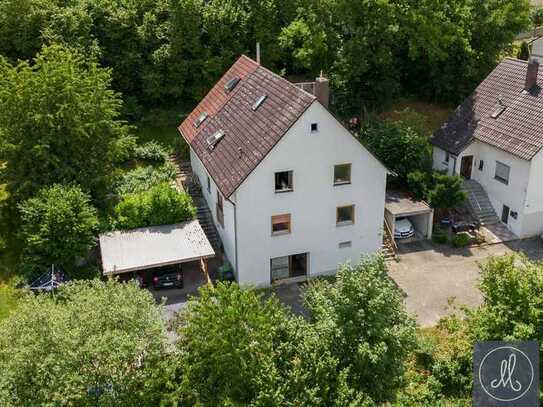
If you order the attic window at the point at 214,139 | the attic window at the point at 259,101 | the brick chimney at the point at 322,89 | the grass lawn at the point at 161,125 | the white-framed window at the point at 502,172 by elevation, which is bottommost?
the white-framed window at the point at 502,172

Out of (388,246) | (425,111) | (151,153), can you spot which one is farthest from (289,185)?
(425,111)

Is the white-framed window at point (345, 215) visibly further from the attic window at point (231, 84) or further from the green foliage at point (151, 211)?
the attic window at point (231, 84)

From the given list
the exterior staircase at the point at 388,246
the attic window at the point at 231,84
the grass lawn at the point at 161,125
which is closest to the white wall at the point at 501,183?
the exterior staircase at the point at 388,246

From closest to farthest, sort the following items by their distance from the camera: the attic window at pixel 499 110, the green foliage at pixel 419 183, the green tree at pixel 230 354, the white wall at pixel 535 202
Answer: the green tree at pixel 230 354
the white wall at pixel 535 202
the green foliage at pixel 419 183
the attic window at pixel 499 110

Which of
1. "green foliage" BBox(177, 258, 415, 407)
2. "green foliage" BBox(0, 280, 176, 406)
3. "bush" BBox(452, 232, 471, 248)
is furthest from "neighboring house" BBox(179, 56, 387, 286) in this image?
"green foliage" BBox(0, 280, 176, 406)

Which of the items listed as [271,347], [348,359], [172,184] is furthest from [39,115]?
[348,359]
